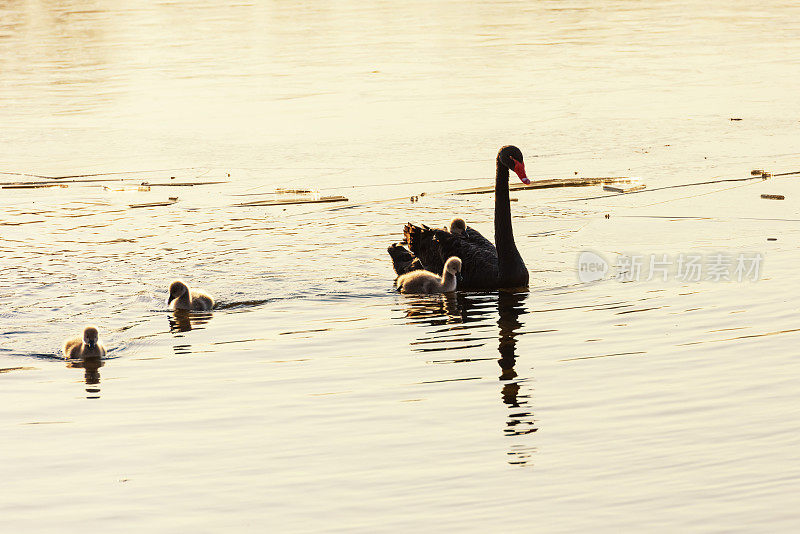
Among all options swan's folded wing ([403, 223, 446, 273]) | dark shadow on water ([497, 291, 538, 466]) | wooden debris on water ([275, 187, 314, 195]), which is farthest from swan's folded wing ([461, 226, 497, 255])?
wooden debris on water ([275, 187, 314, 195])


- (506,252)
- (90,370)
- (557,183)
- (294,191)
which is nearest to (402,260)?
(506,252)

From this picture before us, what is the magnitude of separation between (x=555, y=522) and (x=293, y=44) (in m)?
22.4

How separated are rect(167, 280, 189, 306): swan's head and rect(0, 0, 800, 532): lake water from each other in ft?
0.69

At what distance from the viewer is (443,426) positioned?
558 centimetres

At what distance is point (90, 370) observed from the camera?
6844mm

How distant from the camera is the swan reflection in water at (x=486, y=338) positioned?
5.55 m

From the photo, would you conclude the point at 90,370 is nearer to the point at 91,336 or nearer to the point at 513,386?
the point at 91,336

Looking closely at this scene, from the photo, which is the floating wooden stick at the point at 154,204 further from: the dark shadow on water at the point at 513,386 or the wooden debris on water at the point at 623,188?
the dark shadow on water at the point at 513,386

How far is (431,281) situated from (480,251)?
54 centimetres

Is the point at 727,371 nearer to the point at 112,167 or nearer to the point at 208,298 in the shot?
the point at 208,298

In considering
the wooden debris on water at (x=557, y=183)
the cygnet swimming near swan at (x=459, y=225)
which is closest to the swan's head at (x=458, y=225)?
the cygnet swimming near swan at (x=459, y=225)

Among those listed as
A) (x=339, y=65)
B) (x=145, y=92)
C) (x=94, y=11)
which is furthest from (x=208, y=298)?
(x=94, y=11)

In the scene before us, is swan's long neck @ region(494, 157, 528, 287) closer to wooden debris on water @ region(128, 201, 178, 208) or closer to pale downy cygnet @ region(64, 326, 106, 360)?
pale downy cygnet @ region(64, 326, 106, 360)

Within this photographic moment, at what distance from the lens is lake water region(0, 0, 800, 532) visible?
15.8ft
